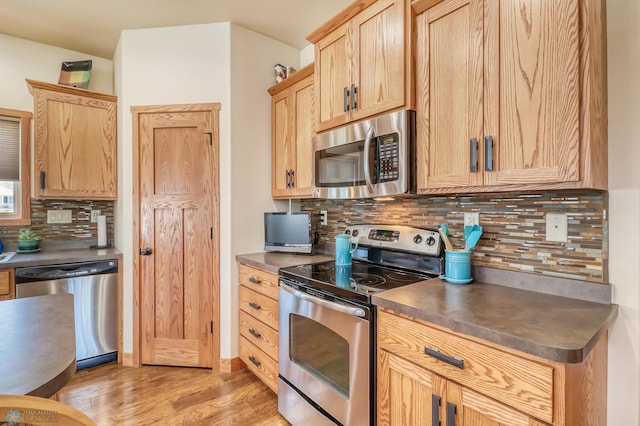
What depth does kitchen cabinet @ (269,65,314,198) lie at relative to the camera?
7.77 ft

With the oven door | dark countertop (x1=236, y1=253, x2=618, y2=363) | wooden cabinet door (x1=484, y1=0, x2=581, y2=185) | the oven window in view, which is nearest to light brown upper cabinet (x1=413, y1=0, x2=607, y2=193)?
wooden cabinet door (x1=484, y1=0, x2=581, y2=185)

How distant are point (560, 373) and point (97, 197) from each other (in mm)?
3218

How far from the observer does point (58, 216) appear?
2.86 meters

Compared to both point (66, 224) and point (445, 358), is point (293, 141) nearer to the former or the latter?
point (445, 358)

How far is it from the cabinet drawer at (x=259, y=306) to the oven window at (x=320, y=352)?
0.82 ft

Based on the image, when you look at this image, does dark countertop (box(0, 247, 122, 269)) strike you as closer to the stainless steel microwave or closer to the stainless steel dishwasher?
the stainless steel dishwasher

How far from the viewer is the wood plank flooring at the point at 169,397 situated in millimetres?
1952

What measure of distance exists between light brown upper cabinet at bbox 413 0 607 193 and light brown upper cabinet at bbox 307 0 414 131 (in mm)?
82

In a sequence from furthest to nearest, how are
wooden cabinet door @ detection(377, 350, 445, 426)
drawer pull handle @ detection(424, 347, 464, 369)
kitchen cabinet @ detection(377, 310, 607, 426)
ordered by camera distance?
wooden cabinet door @ detection(377, 350, 445, 426) → drawer pull handle @ detection(424, 347, 464, 369) → kitchen cabinet @ detection(377, 310, 607, 426)

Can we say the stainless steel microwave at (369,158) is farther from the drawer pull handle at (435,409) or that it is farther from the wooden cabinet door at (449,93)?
the drawer pull handle at (435,409)

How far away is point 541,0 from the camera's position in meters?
1.18

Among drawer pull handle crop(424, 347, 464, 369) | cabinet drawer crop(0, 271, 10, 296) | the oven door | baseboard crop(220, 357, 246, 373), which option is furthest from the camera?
baseboard crop(220, 357, 246, 373)

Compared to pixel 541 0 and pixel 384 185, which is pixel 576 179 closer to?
pixel 541 0

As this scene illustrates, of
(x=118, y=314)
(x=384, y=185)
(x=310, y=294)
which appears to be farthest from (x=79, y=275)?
(x=384, y=185)
